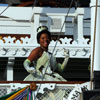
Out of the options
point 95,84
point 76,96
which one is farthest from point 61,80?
point 95,84

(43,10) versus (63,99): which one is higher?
(43,10)

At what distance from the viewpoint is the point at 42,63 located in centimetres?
1333

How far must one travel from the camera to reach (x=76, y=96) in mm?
11648

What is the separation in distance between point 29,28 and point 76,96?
19.0ft

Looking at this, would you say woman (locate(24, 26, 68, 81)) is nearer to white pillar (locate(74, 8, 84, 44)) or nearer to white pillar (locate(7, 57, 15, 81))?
white pillar (locate(7, 57, 15, 81))

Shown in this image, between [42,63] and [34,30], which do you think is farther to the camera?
[34,30]

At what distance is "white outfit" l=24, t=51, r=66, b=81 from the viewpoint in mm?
13039

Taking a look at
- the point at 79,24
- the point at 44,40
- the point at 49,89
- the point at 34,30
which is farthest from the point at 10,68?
→ the point at 49,89

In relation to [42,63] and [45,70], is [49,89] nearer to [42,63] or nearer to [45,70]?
[45,70]

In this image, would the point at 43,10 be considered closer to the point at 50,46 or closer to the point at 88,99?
the point at 50,46

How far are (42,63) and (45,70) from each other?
41 centimetres

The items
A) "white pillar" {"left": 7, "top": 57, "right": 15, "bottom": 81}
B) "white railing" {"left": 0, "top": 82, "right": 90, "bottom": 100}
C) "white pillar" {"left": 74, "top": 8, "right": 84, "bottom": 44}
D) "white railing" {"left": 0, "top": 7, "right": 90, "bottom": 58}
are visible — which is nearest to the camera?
"white railing" {"left": 0, "top": 82, "right": 90, "bottom": 100}

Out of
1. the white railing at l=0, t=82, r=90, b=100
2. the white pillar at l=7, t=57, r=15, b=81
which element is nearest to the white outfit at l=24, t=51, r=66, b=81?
the white railing at l=0, t=82, r=90, b=100

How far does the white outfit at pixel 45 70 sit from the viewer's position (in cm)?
1304
